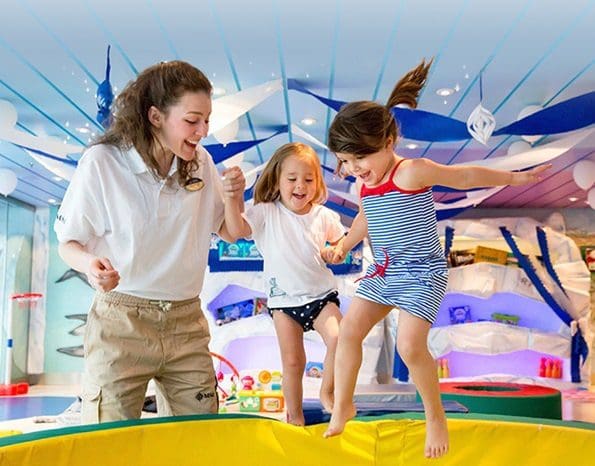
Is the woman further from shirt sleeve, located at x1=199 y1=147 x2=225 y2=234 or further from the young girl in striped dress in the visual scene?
the young girl in striped dress

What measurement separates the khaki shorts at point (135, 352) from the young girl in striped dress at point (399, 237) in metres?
0.38

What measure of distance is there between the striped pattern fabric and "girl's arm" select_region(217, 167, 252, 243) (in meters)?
0.34

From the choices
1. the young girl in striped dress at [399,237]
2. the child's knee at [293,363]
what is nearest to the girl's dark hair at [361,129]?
the young girl in striped dress at [399,237]

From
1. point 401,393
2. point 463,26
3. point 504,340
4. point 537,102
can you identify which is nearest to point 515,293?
point 504,340

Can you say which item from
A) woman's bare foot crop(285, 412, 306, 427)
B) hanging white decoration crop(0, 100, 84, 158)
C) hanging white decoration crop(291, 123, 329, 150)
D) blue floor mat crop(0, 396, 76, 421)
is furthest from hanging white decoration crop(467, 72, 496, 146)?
blue floor mat crop(0, 396, 76, 421)

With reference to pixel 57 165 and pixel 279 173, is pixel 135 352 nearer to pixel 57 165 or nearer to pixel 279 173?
pixel 279 173

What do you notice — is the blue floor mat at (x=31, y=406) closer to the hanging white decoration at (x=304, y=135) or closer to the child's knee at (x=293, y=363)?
the hanging white decoration at (x=304, y=135)

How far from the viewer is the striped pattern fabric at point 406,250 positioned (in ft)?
5.32

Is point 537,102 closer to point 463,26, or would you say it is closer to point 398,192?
point 463,26

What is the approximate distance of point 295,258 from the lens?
2094 millimetres

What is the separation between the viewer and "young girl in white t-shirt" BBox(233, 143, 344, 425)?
207cm

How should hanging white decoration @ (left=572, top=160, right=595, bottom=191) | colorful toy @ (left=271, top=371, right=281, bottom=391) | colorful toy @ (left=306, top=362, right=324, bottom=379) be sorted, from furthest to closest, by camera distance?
colorful toy @ (left=306, top=362, right=324, bottom=379), hanging white decoration @ (left=572, top=160, right=595, bottom=191), colorful toy @ (left=271, top=371, right=281, bottom=391)

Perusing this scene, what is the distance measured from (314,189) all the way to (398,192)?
552 millimetres

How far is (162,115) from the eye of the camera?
168 centimetres
